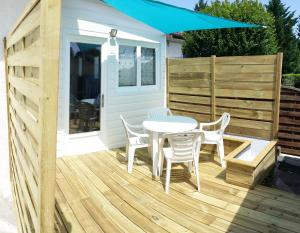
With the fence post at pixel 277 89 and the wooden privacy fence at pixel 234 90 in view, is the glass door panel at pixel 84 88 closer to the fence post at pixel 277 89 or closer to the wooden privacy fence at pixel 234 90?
the wooden privacy fence at pixel 234 90

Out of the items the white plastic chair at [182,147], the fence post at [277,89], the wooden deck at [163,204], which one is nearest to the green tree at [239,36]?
the fence post at [277,89]

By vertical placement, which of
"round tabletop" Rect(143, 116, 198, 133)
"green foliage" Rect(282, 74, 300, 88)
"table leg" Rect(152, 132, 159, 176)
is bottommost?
"table leg" Rect(152, 132, 159, 176)

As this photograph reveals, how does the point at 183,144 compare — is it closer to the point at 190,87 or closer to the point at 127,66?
the point at 190,87

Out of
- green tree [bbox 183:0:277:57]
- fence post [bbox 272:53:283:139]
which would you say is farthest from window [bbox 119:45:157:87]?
green tree [bbox 183:0:277:57]

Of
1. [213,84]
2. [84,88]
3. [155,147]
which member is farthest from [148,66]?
[155,147]

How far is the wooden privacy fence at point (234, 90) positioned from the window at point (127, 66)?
1.09 m

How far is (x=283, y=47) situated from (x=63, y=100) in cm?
2337

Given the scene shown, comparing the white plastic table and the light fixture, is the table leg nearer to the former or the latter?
the white plastic table

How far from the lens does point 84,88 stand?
5762 mm

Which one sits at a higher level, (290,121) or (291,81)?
(291,81)

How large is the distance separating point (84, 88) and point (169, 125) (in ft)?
7.02

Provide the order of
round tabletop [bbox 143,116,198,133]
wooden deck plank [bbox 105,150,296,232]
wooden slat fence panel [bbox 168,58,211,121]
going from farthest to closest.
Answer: wooden slat fence panel [bbox 168,58,211,121] < round tabletop [bbox 143,116,198,133] < wooden deck plank [bbox 105,150,296,232]

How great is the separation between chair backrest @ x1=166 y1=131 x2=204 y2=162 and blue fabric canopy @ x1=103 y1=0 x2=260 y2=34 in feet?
7.13

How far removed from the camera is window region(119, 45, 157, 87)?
636 centimetres
